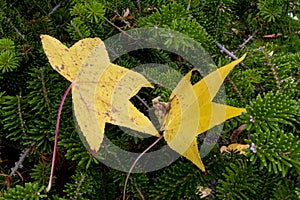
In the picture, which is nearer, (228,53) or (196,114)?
(196,114)

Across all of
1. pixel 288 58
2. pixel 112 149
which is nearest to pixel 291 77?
pixel 288 58

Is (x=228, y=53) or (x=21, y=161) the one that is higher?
(x=228, y=53)

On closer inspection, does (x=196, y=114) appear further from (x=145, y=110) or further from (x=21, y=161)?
(x=21, y=161)

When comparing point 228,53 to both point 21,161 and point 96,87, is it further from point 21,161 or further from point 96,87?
point 21,161

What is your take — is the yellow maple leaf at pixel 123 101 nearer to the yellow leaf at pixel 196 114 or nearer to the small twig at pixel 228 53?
the yellow leaf at pixel 196 114

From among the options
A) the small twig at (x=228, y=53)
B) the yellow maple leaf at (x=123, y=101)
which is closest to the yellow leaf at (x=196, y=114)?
the yellow maple leaf at (x=123, y=101)

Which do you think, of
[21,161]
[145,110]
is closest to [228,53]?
[145,110]
